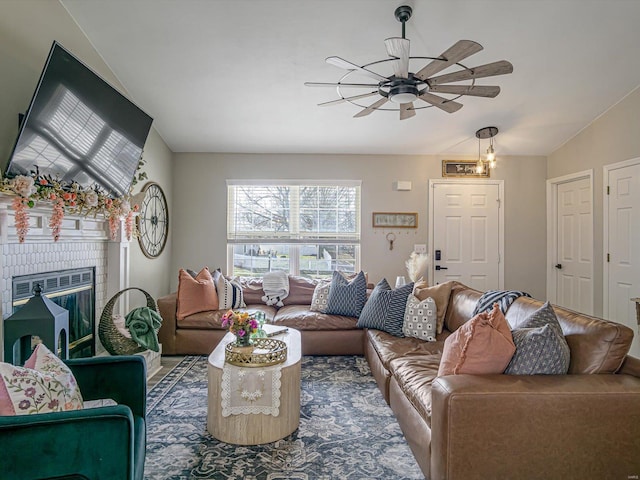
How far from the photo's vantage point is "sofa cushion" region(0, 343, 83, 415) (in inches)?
52.1

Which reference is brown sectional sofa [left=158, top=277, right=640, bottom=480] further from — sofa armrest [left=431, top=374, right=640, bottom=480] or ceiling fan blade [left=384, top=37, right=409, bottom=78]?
ceiling fan blade [left=384, top=37, right=409, bottom=78]

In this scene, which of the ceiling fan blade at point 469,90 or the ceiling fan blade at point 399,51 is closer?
the ceiling fan blade at point 399,51

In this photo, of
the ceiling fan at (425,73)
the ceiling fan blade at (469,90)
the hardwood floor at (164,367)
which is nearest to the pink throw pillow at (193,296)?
the hardwood floor at (164,367)

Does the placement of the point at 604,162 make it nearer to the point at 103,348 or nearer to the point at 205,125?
the point at 205,125

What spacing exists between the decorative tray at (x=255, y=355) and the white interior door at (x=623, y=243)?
3.55 metres

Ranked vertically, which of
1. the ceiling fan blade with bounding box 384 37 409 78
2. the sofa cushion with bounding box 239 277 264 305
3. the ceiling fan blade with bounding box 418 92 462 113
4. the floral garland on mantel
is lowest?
the sofa cushion with bounding box 239 277 264 305

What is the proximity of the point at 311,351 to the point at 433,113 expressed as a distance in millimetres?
2875

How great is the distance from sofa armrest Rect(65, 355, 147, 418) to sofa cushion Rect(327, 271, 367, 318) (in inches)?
95.1

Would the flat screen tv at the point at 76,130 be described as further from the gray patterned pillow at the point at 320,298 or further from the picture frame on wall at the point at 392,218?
the picture frame on wall at the point at 392,218

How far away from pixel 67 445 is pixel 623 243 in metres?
4.89

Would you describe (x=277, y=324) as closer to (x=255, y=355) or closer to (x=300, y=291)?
(x=300, y=291)

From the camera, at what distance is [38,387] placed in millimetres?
1406

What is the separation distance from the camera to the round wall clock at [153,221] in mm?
4285

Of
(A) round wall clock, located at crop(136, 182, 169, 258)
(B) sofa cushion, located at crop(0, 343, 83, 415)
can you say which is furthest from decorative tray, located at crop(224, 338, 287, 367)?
(A) round wall clock, located at crop(136, 182, 169, 258)
